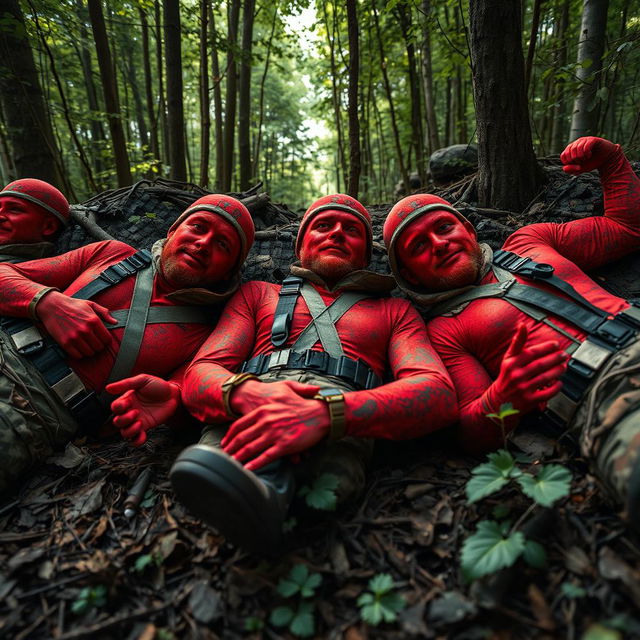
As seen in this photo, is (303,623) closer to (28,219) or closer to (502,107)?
(28,219)

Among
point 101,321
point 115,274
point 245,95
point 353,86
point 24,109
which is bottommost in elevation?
point 101,321

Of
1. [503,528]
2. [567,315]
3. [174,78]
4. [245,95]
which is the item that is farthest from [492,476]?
[245,95]

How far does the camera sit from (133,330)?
2.70 m

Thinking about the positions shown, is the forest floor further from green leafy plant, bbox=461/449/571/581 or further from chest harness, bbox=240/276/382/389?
chest harness, bbox=240/276/382/389

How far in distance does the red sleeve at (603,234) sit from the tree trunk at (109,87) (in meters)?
4.86

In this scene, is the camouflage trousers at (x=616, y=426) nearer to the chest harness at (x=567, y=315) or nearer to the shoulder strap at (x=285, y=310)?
the chest harness at (x=567, y=315)

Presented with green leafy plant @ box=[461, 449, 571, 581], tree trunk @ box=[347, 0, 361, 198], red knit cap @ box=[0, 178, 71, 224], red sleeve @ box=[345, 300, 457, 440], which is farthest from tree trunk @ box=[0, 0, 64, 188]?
green leafy plant @ box=[461, 449, 571, 581]

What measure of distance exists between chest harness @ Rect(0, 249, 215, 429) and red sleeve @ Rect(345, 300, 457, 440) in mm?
1596

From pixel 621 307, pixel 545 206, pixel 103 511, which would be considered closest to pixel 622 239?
pixel 621 307

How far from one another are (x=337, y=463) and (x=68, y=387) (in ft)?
6.19

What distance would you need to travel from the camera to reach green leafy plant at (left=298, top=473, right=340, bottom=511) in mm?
1688

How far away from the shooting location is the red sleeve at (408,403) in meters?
1.85

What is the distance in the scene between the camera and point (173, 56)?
497cm

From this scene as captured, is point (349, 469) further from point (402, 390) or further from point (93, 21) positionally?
point (93, 21)
